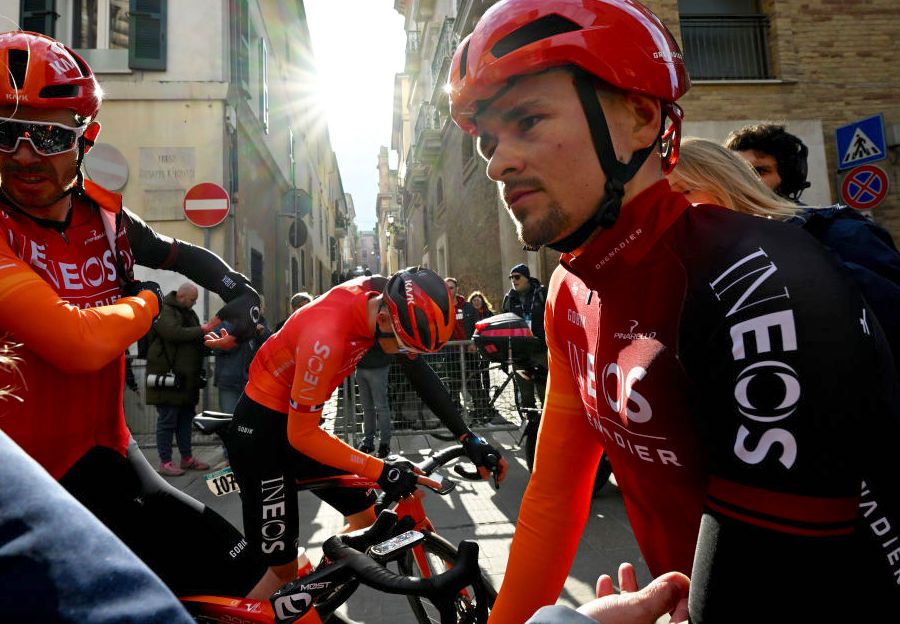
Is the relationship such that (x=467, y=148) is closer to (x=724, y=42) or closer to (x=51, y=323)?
(x=724, y=42)

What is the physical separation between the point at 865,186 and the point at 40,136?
811 cm

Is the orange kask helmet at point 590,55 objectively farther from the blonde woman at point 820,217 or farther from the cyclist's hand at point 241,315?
the cyclist's hand at point 241,315

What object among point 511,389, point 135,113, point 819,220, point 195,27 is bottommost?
point 511,389

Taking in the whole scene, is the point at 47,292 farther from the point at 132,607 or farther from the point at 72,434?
the point at 132,607

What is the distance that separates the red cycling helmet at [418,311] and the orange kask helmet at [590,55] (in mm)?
1533

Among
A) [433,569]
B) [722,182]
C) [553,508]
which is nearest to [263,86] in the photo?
[433,569]

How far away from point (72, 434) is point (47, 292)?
0.53 m

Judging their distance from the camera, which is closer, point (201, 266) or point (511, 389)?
point (201, 266)

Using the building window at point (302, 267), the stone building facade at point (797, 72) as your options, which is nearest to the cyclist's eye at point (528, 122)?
the stone building facade at point (797, 72)

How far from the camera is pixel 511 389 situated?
8656 mm

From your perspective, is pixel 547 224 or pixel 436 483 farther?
pixel 436 483

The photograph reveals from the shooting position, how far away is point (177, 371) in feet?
21.0

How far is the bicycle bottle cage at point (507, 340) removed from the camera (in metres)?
5.49

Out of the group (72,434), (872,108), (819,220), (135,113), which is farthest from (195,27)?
(872,108)
